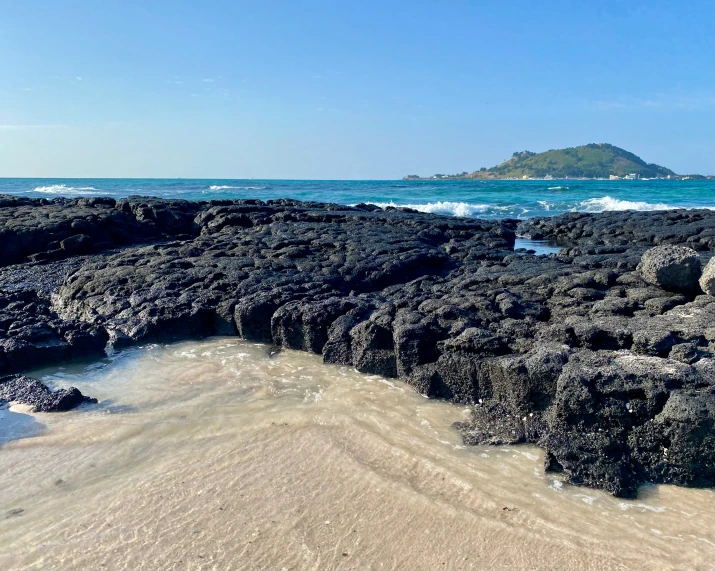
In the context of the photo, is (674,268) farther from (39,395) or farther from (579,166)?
(579,166)

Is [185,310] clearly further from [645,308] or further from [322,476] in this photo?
[645,308]

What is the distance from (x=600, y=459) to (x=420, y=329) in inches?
89.4

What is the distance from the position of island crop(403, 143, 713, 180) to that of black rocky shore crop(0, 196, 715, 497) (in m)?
119

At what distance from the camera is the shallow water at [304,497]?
354cm

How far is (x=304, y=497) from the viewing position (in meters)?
4.12

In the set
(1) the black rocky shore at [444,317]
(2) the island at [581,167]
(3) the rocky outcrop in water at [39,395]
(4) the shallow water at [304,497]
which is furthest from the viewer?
(2) the island at [581,167]

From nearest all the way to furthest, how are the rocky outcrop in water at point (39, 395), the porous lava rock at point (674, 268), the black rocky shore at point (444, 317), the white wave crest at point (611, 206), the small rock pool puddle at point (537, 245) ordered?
the black rocky shore at point (444, 317) → the rocky outcrop in water at point (39, 395) → the porous lava rock at point (674, 268) → the small rock pool puddle at point (537, 245) → the white wave crest at point (611, 206)

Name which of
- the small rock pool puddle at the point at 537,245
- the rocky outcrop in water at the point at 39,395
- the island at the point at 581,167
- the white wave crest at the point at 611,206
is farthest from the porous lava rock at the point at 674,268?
the island at the point at 581,167

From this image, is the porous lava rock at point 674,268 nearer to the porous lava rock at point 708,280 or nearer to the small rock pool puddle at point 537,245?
the porous lava rock at point 708,280

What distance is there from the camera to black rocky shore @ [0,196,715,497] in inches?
177

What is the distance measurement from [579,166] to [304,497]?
13358 cm

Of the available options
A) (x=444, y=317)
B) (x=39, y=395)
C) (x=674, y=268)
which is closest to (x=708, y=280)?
(x=674, y=268)

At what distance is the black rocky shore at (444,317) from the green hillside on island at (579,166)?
392 feet

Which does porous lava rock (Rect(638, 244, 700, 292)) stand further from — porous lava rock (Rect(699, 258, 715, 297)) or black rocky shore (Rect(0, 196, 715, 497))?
porous lava rock (Rect(699, 258, 715, 297))
